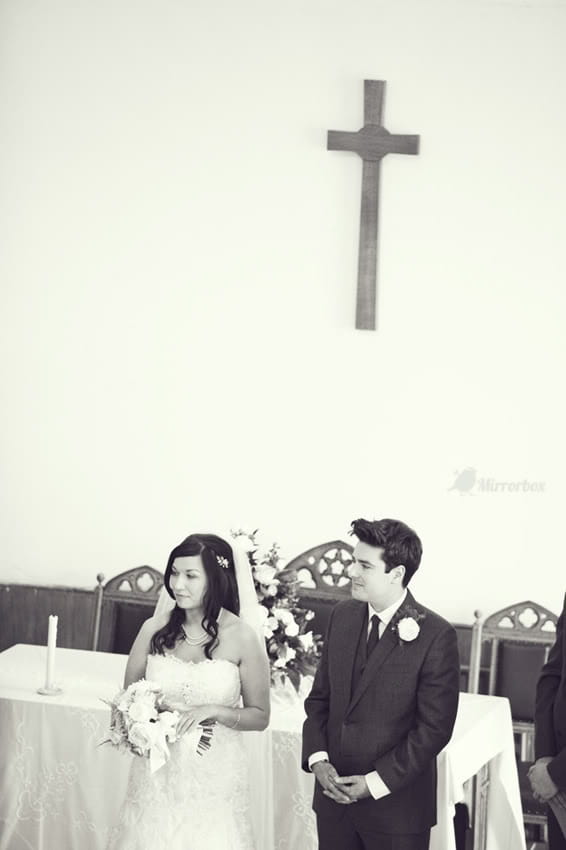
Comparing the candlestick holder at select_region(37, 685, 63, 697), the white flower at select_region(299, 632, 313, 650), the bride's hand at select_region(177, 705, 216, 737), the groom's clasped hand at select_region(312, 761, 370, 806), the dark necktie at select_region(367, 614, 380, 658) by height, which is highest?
the dark necktie at select_region(367, 614, 380, 658)

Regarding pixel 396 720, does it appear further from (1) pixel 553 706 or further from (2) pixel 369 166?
(2) pixel 369 166

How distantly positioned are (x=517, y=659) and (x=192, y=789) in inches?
95.2

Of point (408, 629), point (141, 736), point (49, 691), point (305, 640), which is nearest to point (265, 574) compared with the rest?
point (305, 640)

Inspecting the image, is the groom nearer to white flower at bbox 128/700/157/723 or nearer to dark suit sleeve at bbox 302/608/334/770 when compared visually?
dark suit sleeve at bbox 302/608/334/770

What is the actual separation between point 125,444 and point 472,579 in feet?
6.97

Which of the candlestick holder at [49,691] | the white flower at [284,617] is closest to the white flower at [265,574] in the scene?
the white flower at [284,617]

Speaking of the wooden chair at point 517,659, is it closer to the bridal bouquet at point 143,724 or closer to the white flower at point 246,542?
the white flower at point 246,542

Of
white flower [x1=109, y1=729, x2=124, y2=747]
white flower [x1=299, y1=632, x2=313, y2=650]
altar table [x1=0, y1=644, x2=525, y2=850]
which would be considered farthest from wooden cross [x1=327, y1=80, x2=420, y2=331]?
white flower [x1=109, y1=729, x2=124, y2=747]

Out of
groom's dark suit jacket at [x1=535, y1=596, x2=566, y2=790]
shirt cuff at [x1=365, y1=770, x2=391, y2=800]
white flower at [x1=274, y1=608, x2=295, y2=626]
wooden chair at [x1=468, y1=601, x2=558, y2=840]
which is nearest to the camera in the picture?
shirt cuff at [x1=365, y1=770, x2=391, y2=800]

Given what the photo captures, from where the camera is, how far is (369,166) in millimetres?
6637

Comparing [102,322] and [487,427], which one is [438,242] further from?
[102,322]

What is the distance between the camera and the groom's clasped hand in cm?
357

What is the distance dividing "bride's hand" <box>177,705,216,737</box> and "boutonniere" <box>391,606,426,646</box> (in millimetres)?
742

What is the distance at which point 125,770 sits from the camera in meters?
4.78
